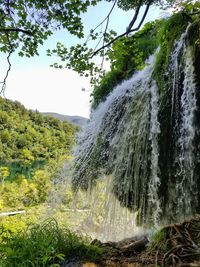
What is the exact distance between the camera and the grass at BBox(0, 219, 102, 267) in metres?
2.36

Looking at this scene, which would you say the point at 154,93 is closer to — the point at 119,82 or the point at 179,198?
the point at 179,198

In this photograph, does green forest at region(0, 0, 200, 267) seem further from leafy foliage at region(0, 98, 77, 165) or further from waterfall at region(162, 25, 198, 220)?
leafy foliage at region(0, 98, 77, 165)

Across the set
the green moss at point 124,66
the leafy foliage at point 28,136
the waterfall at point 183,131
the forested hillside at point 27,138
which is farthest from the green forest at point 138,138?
the leafy foliage at point 28,136

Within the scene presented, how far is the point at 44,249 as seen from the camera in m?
2.38

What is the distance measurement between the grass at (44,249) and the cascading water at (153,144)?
2132 millimetres

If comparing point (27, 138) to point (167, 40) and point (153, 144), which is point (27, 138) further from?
point (153, 144)

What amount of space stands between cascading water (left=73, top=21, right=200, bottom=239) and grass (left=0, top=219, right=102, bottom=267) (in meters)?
2.13

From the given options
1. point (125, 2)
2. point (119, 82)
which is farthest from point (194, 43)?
point (125, 2)

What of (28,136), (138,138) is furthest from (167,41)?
(28,136)

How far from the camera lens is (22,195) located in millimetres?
17469

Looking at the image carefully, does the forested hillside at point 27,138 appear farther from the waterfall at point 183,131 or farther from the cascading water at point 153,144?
the waterfall at point 183,131

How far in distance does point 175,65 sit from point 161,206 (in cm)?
205

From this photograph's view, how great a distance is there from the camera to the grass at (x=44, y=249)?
2.36m

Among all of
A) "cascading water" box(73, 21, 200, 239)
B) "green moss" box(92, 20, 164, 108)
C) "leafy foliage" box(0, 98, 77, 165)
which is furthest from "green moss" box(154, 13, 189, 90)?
"leafy foliage" box(0, 98, 77, 165)
